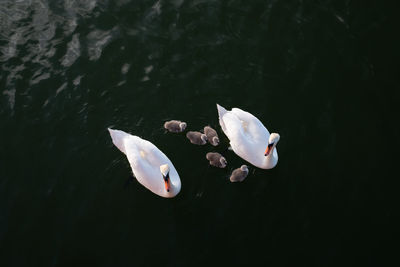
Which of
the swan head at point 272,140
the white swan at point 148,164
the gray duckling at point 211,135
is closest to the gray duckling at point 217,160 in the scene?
the gray duckling at point 211,135

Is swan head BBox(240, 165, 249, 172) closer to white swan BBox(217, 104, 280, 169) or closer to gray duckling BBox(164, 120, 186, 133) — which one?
white swan BBox(217, 104, 280, 169)

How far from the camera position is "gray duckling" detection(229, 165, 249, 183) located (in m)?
8.68

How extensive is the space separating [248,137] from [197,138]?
3.55 feet

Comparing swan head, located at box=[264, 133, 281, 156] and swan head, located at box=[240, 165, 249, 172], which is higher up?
swan head, located at box=[264, 133, 281, 156]

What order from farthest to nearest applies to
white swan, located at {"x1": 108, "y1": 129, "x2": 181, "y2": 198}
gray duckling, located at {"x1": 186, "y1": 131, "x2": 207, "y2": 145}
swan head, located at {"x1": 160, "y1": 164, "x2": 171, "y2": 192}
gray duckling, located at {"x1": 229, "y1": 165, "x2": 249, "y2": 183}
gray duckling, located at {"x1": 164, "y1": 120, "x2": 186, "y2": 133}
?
gray duckling, located at {"x1": 164, "y1": 120, "x2": 186, "y2": 133}, gray duckling, located at {"x1": 186, "y1": 131, "x2": 207, "y2": 145}, gray duckling, located at {"x1": 229, "y1": 165, "x2": 249, "y2": 183}, white swan, located at {"x1": 108, "y1": 129, "x2": 181, "y2": 198}, swan head, located at {"x1": 160, "y1": 164, "x2": 171, "y2": 192}

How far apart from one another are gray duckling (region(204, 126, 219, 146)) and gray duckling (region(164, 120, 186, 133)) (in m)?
0.51

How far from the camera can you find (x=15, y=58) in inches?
418

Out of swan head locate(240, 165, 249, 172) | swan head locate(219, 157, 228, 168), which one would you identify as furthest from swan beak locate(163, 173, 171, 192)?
swan head locate(240, 165, 249, 172)

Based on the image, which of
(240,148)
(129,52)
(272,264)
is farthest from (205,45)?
(272,264)

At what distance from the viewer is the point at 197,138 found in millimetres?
9227

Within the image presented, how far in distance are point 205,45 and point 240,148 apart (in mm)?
3345

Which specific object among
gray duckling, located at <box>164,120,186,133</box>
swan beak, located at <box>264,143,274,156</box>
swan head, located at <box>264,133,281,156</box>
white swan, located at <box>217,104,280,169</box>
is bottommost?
gray duckling, located at <box>164,120,186,133</box>

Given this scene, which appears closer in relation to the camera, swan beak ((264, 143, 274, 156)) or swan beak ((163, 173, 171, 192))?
swan beak ((163, 173, 171, 192))

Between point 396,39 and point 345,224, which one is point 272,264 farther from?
point 396,39
